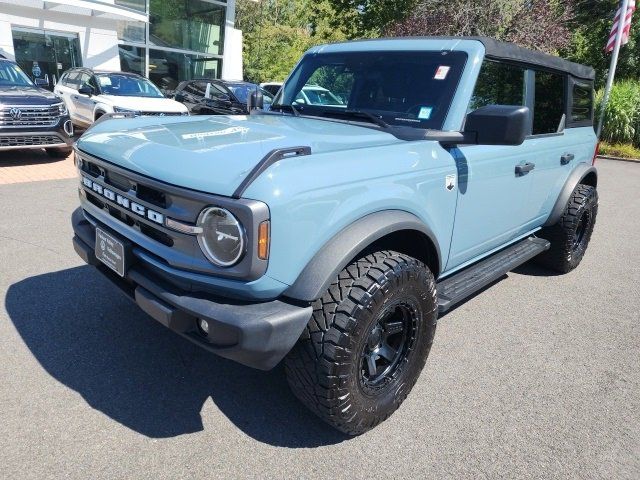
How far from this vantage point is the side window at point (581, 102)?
405 cm

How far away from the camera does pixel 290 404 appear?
258cm

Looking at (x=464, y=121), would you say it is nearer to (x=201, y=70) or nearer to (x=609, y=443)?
(x=609, y=443)

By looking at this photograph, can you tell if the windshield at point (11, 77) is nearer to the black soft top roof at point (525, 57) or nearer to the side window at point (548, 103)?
the black soft top roof at point (525, 57)

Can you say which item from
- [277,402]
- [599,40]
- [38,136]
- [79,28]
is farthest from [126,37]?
[599,40]

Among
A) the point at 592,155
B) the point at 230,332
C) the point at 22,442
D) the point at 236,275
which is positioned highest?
the point at 592,155

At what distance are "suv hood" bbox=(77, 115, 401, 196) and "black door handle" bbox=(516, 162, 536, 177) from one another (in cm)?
113

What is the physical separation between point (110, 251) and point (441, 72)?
2.08m

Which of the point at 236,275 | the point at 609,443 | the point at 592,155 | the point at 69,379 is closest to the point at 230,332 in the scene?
the point at 236,275

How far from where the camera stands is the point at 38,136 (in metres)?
7.86

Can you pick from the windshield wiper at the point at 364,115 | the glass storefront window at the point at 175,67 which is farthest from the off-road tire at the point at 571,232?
the glass storefront window at the point at 175,67

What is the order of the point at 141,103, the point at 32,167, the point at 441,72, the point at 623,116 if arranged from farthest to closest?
the point at 623,116
the point at 141,103
the point at 32,167
the point at 441,72

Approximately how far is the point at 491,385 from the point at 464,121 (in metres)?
1.54

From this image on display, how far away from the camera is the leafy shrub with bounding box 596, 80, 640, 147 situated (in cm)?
1407

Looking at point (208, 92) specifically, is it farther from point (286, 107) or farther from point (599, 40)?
point (599, 40)
